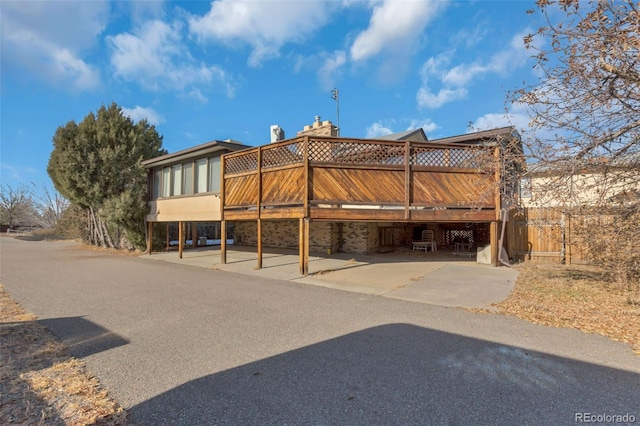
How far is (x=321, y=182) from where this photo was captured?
30.7ft

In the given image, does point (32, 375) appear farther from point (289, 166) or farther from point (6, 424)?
point (289, 166)

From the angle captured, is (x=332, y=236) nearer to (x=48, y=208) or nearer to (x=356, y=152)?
(x=356, y=152)

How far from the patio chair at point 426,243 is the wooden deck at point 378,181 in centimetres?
471

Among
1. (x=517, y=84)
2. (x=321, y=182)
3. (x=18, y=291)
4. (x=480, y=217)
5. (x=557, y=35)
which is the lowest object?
(x=18, y=291)

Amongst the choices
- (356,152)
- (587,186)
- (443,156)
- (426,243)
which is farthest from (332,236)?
(587,186)

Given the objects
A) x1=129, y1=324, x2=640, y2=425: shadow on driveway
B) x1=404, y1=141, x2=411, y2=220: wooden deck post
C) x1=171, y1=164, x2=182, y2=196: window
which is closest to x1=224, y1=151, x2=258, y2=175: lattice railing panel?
x1=171, y1=164, x2=182, y2=196: window

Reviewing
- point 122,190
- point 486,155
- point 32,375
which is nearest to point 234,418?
point 32,375

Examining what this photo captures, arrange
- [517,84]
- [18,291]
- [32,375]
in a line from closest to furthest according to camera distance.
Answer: [32,375]
[517,84]
[18,291]

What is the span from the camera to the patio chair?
1450cm

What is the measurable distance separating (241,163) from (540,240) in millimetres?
10461

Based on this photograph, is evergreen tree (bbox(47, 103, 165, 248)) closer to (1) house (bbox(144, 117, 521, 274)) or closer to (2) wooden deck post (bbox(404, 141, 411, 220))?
(1) house (bbox(144, 117, 521, 274))

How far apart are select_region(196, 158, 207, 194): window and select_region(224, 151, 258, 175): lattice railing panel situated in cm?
207

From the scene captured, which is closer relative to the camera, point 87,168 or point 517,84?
point 517,84

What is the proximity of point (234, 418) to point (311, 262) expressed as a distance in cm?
911
